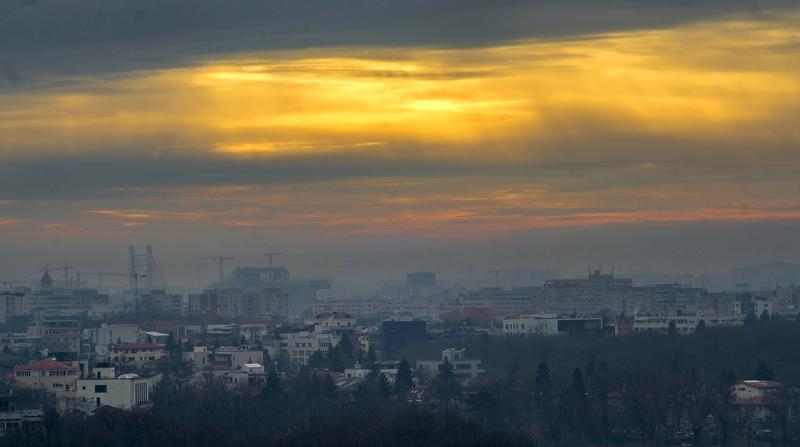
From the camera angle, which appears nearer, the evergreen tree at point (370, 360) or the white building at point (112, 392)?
the white building at point (112, 392)

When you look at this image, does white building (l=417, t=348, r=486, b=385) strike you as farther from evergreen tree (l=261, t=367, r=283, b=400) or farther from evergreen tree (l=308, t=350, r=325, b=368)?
evergreen tree (l=261, t=367, r=283, b=400)

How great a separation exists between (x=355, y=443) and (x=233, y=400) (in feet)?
82.5

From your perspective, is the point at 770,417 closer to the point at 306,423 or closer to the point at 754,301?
the point at 306,423

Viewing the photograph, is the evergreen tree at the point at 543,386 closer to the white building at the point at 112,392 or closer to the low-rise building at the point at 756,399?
the low-rise building at the point at 756,399

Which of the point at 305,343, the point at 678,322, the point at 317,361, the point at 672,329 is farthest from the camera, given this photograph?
the point at 678,322

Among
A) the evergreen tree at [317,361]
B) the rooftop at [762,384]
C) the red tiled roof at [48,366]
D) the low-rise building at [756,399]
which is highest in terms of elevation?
the evergreen tree at [317,361]

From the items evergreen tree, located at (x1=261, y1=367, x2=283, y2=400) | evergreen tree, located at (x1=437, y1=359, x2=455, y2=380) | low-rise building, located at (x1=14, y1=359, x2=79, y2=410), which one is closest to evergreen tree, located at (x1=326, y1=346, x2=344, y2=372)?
evergreen tree, located at (x1=437, y1=359, x2=455, y2=380)

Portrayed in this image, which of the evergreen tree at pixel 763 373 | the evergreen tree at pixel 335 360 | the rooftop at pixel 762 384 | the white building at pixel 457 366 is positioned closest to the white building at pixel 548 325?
the white building at pixel 457 366

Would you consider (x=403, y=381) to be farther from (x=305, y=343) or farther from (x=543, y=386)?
(x=305, y=343)

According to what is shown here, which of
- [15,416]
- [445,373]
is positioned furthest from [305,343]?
[15,416]

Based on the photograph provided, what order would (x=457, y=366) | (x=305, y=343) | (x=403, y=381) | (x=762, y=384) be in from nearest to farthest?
(x=762, y=384) < (x=403, y=381) < (x=457, y=366) < (x=305, y=343)

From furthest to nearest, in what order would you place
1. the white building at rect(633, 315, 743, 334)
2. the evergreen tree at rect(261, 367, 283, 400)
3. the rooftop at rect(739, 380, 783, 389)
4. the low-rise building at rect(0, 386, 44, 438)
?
the white building at rect(633, 315, 743, 334) < the rooftop at rect(739, 380, 783, 389) < the evergreen tree at rect(261, 367, 283, 400) < the low-rise building at rect(0, 386, 44, 438)

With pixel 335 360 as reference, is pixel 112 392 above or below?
below

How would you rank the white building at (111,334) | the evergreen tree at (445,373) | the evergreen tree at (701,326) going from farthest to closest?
1. the white building at (111,334)
2. the evergreen tree at (701,326)
3. the evergreen tree at (445,373)
